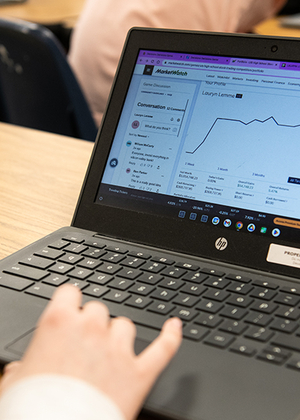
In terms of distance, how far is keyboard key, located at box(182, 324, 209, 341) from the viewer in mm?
457

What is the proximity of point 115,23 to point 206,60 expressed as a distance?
3.35 feet

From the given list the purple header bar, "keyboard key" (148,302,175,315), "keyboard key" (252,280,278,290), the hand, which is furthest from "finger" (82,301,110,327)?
the purple header bar

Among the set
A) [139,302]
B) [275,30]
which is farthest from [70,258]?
[275,30]

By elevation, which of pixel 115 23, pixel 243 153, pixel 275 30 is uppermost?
pixel 275 30

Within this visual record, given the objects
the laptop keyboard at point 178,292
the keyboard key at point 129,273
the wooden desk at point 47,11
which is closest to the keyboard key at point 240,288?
the laptop keyboard at point 178,292

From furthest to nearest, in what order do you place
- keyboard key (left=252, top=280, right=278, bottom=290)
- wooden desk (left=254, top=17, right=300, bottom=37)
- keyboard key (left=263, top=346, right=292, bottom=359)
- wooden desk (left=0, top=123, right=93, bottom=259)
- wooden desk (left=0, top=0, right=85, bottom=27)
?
wooden desk (left=0, top=0, right=85, bottom=27)
wooden desk (left=254, top=17, right=300, bottom=37)
wooden desk (left=0, top=123, right=93, bottom=259)
keyboard key (left=252, top=280, right=278, bottom=290)
keyboard key (left=263, top=346, right=292, bottom=359)

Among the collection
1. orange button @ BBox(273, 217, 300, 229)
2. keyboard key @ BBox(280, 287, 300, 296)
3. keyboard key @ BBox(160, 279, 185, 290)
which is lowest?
keyboard key @ BBox(160, 279, 185, 290)

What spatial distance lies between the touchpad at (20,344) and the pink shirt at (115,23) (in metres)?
1.21

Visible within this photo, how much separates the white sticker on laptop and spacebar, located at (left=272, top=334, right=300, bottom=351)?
14 cm

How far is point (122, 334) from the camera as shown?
0.39 meters

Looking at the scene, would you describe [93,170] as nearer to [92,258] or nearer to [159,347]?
[92,258]

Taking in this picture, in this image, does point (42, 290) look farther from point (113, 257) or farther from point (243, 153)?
point (243, 153)

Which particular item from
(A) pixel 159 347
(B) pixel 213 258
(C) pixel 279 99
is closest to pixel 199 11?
(C) pixel 279 99

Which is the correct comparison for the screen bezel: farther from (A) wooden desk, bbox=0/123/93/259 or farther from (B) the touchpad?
(B) the touchpad
